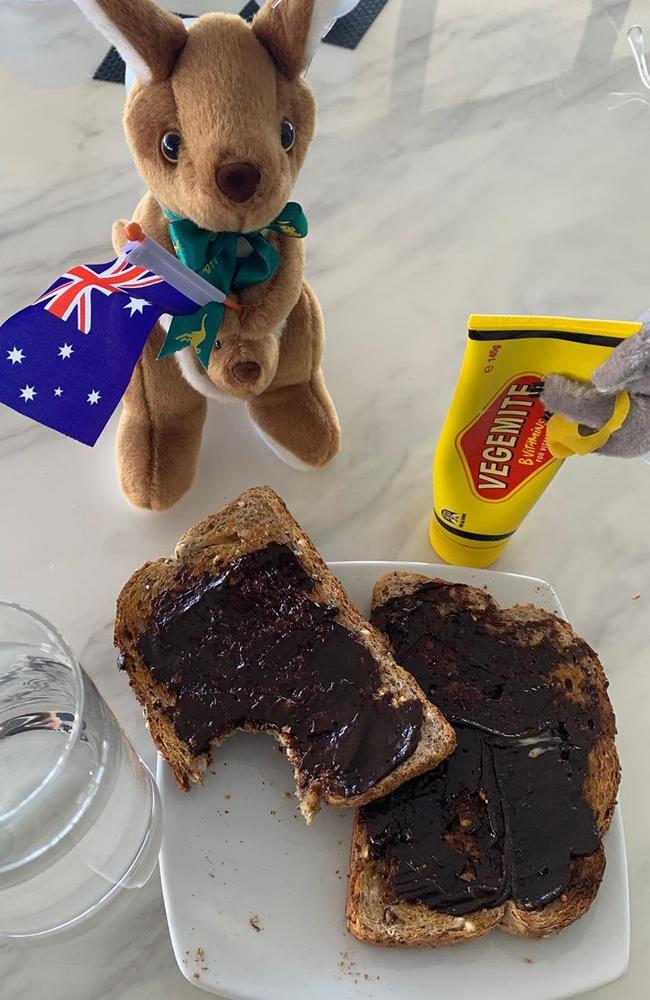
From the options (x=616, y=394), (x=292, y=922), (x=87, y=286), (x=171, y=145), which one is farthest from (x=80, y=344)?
(x=292, y=922)

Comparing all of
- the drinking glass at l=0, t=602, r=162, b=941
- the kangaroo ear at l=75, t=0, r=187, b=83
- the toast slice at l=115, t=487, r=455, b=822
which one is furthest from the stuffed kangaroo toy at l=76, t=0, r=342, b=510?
the drinking glass at l=0, t=602, r=162, b=941

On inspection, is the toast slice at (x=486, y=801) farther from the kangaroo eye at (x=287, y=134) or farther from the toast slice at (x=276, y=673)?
the kangaroo eye at (x=287, y=134)

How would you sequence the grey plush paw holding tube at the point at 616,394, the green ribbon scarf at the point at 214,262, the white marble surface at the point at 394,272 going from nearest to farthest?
the grey plush paw holding tube at the point at 616,394 → the green ribbon scarf at the point at 214,262 → the white marble surface at the point at 394,272

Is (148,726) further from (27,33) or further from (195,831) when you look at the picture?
(27,33)

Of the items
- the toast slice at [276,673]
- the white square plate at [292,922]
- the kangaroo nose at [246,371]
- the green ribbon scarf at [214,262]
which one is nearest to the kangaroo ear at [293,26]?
the green ribbon scarf at [214,262]

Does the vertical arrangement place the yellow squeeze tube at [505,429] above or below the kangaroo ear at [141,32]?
below

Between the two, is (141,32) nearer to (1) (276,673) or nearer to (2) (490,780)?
(1) (276,673)

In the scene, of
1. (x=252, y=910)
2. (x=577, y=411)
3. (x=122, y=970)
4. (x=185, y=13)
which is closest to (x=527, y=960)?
(x=252, y=910)
